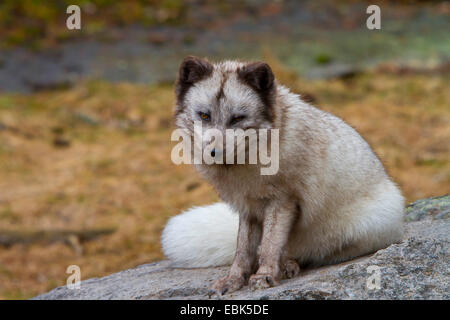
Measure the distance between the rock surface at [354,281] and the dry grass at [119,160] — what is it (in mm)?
2631

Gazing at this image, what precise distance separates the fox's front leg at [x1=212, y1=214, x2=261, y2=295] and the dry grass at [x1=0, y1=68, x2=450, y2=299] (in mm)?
2493

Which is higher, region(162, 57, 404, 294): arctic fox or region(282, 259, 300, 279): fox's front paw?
region(162, 57, 404, 294): arctic fox

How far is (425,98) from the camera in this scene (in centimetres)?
1418

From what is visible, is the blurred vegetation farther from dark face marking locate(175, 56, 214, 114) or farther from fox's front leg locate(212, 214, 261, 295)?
fox's front leg locate(212, 214, 261, 295)

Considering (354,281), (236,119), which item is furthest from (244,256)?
(236,119)

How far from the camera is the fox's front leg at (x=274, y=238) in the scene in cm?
470

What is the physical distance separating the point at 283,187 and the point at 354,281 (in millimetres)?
909

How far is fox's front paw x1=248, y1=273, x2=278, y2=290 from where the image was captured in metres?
4.59

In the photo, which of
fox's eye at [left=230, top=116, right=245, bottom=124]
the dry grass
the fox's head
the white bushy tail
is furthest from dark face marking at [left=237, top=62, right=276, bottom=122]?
the dry grass

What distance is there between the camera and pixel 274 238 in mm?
4734

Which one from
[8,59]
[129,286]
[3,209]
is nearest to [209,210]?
[129,286]

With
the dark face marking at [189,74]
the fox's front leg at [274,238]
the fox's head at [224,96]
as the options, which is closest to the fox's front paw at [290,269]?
the fox's front leg at [274,238]

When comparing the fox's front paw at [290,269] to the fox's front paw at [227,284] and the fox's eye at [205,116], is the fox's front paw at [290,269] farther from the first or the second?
the fox's eye at [205,116]

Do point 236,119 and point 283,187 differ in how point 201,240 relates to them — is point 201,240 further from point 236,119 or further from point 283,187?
point 236,119
